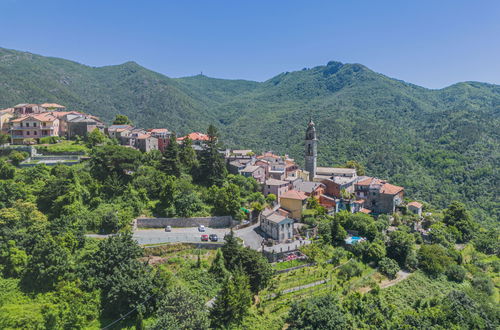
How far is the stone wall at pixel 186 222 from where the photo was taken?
3833 cm

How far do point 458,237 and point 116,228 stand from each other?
51.3 m

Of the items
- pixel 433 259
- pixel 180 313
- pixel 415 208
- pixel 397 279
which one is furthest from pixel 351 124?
pixel 180 313

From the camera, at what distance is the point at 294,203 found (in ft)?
149

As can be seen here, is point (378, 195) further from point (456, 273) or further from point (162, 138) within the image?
point (162, 138)

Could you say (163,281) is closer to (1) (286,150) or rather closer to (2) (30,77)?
(1) (286,150)

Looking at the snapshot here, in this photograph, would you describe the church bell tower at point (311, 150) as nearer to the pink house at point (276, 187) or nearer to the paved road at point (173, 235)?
the pink house at point (276, 187)

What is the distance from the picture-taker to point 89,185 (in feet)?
132

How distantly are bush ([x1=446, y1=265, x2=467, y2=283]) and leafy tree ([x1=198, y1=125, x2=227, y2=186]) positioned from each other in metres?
34.4

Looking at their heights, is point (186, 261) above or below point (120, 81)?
below

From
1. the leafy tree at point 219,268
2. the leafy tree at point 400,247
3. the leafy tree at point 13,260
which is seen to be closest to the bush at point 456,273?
the leafy tree at point 400,247

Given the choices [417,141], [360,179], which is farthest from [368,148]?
[360,179]

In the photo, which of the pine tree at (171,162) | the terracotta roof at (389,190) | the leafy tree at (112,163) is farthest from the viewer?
the terracotta roof at (389,190)

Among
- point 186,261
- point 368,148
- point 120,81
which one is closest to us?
point 186,261

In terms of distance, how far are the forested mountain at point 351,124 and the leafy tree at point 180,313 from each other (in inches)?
2968
